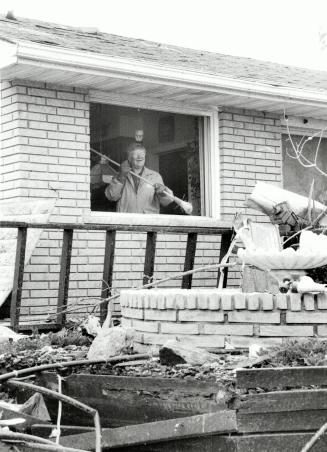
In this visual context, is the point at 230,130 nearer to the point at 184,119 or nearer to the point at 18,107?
the point at 184,119

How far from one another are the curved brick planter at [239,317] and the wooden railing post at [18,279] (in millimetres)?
1952

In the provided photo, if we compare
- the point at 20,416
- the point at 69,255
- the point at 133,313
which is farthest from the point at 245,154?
the point at 20,416

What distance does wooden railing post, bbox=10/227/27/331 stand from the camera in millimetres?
6988

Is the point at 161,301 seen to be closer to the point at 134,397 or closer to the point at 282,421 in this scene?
the point at 134,397

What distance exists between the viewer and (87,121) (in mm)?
8867

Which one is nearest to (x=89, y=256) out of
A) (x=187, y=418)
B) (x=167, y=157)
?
(x=167, y=157)

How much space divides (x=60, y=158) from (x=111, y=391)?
14.7 feet

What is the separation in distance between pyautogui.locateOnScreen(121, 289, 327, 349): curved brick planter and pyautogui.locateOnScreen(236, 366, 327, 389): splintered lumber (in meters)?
1.07

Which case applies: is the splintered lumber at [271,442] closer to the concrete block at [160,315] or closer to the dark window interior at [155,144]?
the concrete block at [160,315]

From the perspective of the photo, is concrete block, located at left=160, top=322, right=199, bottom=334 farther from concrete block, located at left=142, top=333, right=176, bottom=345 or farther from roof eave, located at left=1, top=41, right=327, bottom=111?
roof eave, located at left=1, top=41, right=327, bottom=111

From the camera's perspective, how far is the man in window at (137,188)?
30.2 feet

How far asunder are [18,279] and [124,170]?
2.58 meters

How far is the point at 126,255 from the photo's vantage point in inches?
356

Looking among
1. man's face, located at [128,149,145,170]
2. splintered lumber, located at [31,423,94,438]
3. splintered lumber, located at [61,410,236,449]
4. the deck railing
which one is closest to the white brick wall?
man's face, located at [128,149,145,170]
